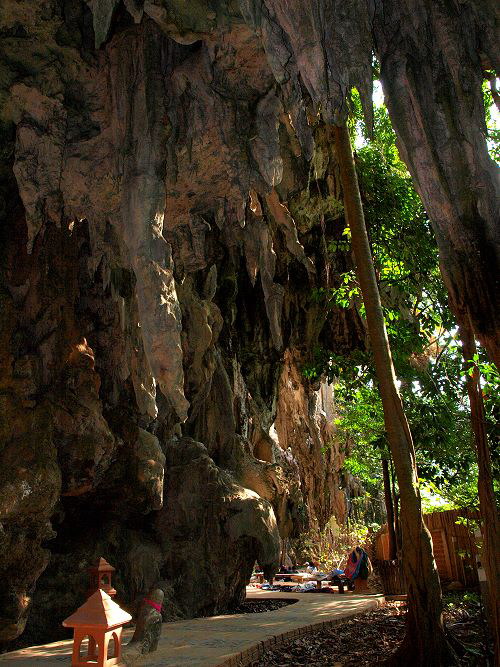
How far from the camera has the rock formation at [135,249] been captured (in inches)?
226

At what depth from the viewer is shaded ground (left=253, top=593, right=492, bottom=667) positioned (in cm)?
557

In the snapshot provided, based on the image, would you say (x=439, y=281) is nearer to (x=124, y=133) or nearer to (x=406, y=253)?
(x=406, y=253)

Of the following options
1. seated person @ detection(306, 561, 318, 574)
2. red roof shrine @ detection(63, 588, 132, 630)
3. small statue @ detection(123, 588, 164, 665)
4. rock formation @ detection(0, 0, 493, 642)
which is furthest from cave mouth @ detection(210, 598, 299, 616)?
seated person @ detection(306, 561, 318, 574)

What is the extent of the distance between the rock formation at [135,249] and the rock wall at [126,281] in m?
0.02

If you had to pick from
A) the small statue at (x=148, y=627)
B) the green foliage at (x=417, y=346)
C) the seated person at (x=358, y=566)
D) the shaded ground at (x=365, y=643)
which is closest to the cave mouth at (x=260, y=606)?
the seated person at (x=358, y=566)

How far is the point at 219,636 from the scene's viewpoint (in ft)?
21.7

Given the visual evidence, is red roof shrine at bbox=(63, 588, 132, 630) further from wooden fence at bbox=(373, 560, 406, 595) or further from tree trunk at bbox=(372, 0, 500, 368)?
wooden fence at bbox=(373, 560, 406, 595)

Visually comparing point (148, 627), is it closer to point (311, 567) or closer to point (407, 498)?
point (407, 498)

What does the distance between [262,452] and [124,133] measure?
10.2 meters

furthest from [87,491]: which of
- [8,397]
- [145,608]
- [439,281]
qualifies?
[439,281]

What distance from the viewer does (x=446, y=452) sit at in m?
8.42

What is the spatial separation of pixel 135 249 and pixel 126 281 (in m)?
3.68

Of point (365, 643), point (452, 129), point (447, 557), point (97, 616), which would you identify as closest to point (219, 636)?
point (365, 643)

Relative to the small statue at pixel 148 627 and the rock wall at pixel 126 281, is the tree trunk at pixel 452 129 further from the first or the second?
the small statue at pixel 148 627
